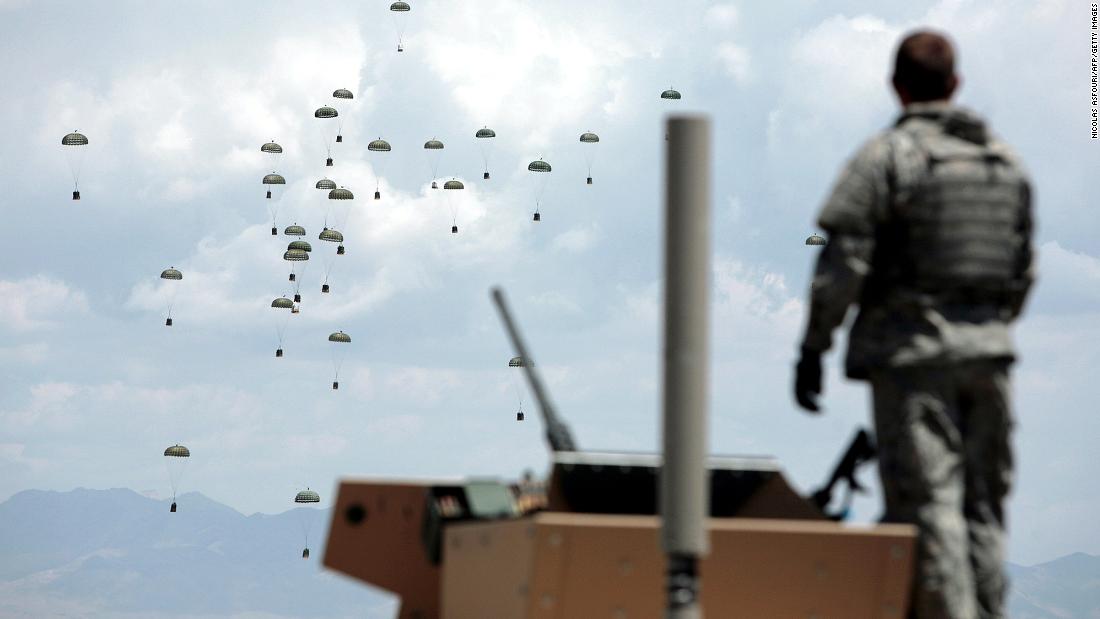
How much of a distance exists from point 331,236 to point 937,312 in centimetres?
7868

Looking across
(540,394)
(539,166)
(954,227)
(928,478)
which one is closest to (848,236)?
(954,227)

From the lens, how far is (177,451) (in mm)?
88000

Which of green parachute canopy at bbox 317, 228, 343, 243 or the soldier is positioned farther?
green parachute canopy at bbox 317, 228, 343, 243

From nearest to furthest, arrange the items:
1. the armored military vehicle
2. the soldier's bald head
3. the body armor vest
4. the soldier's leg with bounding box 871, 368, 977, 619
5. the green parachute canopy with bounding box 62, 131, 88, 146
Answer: the armored military vehicle < the soldier's leg with bounding box 871, 368, 977, 619 < the body armor vest < the soldier's bald head < the green parachute canopy with bounding box 62, 131, 88, 146

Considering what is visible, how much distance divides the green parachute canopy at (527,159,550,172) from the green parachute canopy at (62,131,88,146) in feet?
61.7

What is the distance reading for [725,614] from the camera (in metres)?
7.73

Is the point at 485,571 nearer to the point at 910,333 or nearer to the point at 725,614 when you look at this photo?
the point at 725,614

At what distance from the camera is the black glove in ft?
27.5

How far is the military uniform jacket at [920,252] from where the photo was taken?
822 cm

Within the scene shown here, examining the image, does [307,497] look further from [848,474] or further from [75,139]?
[848,474]

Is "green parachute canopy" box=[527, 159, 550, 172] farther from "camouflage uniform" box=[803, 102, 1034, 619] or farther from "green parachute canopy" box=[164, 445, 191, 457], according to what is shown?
"camouflage uniform" box=[803, 102, 1034, 619]

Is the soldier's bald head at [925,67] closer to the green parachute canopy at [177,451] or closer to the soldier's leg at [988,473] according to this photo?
the soldier's leg at [988,473]

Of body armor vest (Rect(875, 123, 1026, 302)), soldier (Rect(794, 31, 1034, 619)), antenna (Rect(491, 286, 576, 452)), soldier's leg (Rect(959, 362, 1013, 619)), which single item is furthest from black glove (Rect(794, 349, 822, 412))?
antenna (Rect(491, 286, 576, 452))

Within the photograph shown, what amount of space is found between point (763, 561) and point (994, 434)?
4.77 feet
